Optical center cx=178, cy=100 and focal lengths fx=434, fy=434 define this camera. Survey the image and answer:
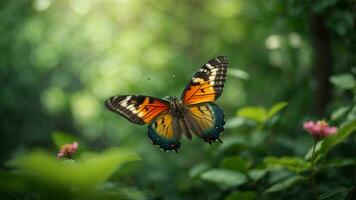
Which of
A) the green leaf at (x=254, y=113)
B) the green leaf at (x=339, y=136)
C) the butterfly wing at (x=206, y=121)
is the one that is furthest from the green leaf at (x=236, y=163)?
the green leaf at (x=339, y=136)

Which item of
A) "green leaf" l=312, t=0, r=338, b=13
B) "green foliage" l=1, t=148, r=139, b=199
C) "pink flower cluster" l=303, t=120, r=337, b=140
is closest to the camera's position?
"green foliage" l=1, t=148, r=139, b=199

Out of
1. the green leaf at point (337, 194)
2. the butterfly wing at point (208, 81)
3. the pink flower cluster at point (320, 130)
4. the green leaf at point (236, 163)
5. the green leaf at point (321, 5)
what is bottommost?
the green leaf at point (337, 194)

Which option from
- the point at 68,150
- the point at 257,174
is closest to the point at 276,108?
the point at 257,174

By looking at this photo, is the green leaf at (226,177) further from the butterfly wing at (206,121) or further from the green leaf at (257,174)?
the butterfly wing at (206,121)

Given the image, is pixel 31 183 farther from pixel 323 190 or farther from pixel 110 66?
pixel 110 66

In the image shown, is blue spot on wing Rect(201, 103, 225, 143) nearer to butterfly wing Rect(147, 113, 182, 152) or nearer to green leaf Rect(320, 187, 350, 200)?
butterfly wing Rect(147, 113, 182, 152)

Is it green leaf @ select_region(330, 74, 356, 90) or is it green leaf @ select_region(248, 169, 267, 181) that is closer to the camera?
green leaf @ select_region(248, 169, 267, 181)

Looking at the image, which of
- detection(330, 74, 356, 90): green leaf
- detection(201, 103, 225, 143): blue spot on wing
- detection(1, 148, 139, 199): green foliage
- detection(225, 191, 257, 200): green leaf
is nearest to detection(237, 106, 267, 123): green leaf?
detection(201, 103, 225, 143): blue spot on wing

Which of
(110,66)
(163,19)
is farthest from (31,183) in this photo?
(163,19)
